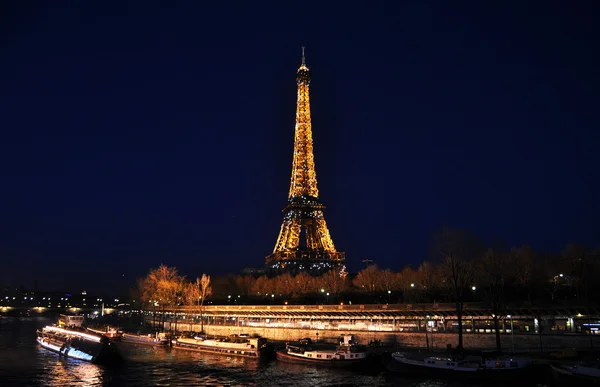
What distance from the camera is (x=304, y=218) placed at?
487 feet

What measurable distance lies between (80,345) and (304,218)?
79398 mm

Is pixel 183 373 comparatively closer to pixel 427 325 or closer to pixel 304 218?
pixel 427 325

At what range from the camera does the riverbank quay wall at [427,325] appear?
59.5 metres

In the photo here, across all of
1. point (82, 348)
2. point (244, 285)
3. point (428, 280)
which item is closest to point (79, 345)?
point (82, 348)

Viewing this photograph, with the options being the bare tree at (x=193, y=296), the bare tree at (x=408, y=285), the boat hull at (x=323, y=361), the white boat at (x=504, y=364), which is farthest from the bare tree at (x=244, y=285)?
the white boat at (x=504, y=364)

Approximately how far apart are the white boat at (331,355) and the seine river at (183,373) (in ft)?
3.64

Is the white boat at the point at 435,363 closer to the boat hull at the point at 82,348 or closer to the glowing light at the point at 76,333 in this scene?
the boat hull at the point at 82,348

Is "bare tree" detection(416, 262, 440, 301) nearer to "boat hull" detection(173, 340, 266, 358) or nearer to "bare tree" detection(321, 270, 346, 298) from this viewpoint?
"bare tree" detection(321, 270, 346, 298)

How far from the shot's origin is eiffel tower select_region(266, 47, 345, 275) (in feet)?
484

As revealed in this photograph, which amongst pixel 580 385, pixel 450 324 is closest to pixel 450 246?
pixel 450 324

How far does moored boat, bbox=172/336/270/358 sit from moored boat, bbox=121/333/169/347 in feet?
11.7

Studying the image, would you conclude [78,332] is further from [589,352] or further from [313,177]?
[313,177]

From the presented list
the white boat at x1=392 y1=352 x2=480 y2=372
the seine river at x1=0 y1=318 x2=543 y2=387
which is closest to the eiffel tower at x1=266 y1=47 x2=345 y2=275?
the seine river at x1=0 y1=318 x2=543 y2=387

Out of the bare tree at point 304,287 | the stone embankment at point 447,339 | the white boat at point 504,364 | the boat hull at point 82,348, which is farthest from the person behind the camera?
the bare tree at point 304,287
